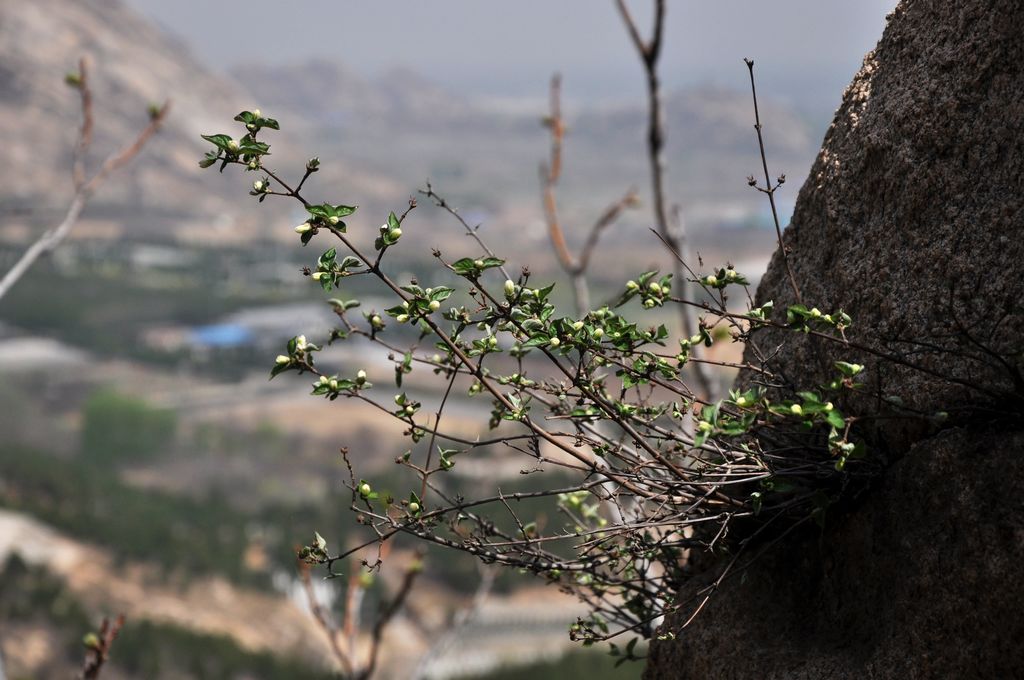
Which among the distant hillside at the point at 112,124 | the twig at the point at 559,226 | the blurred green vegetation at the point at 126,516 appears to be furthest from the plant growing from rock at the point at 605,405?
the distant hillside at the point at 112,124

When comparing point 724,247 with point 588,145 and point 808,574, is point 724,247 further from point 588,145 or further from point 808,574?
point 808,574

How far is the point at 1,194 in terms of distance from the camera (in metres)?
137

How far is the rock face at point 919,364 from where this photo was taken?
7.19 feet

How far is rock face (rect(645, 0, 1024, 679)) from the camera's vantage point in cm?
219

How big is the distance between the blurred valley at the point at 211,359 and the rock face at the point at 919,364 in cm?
35

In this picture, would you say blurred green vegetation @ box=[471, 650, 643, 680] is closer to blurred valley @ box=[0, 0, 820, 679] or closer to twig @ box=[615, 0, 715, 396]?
blurred valley @ box=[0, 0, 820, 679]

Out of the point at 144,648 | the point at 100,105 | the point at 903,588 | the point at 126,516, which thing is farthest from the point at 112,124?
the point at 903,588

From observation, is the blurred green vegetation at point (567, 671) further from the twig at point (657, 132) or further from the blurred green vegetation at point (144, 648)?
the twig at point (657, 132)

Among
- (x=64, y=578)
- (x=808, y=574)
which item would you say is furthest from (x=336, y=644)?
(x=64, y=578)

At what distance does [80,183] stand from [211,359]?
296 feet

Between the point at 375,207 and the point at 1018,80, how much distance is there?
15163cm

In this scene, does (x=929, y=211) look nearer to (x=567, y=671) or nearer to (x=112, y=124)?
(x=567, y=671)

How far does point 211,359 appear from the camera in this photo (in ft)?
303

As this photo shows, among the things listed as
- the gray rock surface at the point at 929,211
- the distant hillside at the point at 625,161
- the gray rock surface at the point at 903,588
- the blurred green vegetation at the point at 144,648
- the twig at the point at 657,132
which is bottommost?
the gray rock surface at the point at 903,588
